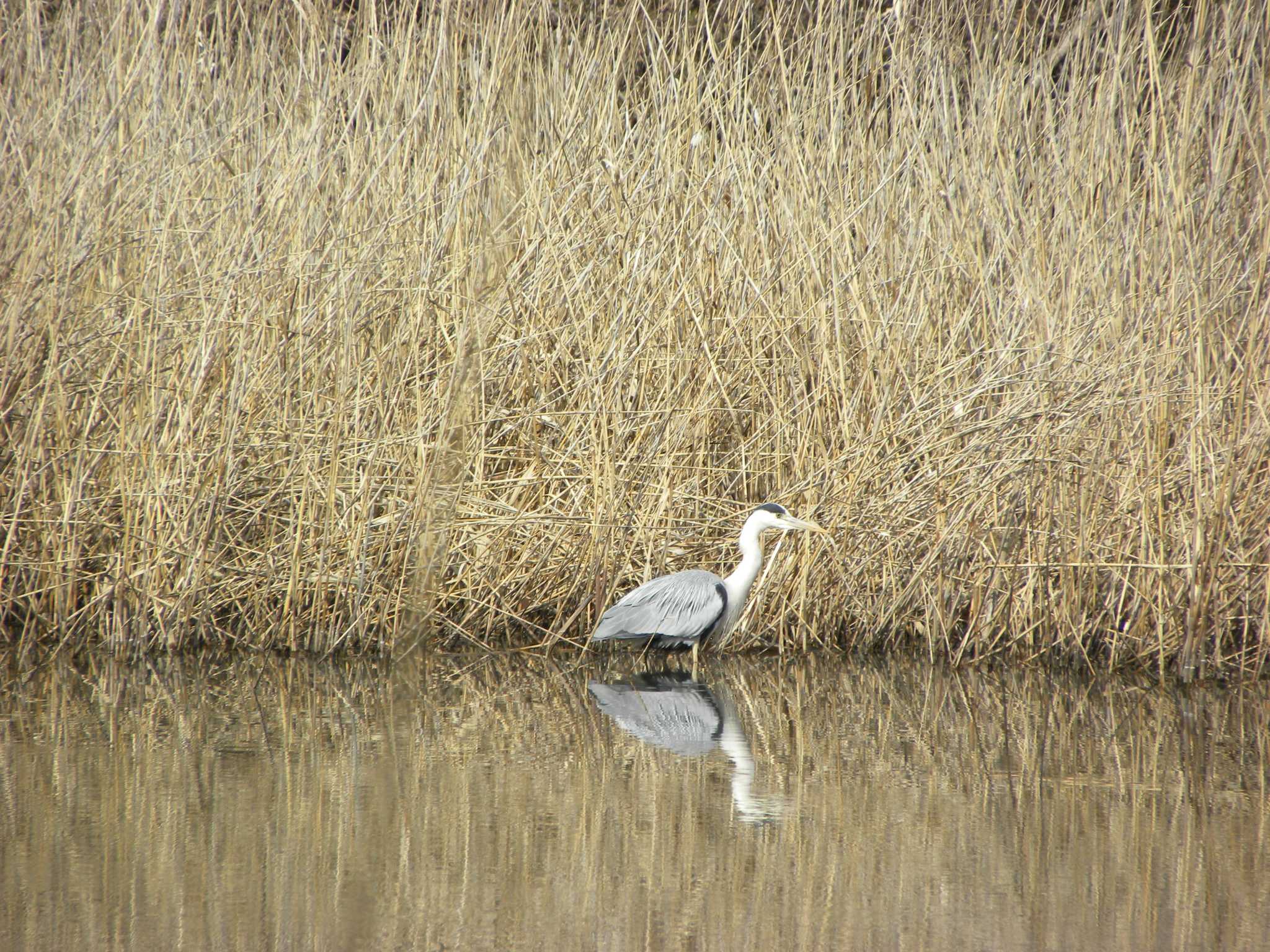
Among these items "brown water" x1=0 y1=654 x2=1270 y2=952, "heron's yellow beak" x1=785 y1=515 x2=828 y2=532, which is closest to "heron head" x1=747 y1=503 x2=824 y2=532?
"heron's yellow beak" x1=785 y1=515 x2=828 y2=532

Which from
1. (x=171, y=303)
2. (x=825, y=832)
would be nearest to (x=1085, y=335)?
(x=825, y=832)

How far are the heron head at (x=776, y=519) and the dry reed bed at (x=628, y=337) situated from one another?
231 mm

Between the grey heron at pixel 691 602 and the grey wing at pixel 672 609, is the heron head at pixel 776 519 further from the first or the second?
the grey wing at pixel 672 609

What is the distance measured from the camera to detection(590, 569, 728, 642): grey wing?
14.5 feet

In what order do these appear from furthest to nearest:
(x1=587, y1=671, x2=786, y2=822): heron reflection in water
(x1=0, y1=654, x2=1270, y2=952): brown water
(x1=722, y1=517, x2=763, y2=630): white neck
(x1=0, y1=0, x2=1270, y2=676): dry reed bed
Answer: (x1=722, y1=517, x2=763, y2=630): white neck → (x1=0, y1=0, x2=1270, y2=676): dry reed bed → (x1=587, y1=671, x2=786, y2=822): heron reflection in water → (x1=0, y1=654, x2=1270, y2=952): brown water

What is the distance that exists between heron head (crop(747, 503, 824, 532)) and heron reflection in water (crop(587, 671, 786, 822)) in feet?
2.03

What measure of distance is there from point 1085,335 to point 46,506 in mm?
3703

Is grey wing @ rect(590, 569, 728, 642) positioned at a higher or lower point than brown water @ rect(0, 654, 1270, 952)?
higher

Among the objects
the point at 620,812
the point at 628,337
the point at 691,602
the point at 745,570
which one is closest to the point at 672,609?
the point at 691,602

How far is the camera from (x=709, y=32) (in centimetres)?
494

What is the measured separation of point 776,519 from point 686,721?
91 centimetres

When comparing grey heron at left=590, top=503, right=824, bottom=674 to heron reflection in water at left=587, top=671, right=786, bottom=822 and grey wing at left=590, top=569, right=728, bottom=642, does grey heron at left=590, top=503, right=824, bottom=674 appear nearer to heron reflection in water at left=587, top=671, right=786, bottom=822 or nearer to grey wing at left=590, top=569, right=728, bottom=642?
grey wing at left=590, top=569, right=728, bottom=642

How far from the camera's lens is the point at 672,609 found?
14.6 ft

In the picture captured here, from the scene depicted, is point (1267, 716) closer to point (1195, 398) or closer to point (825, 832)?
point (1195, 398)
